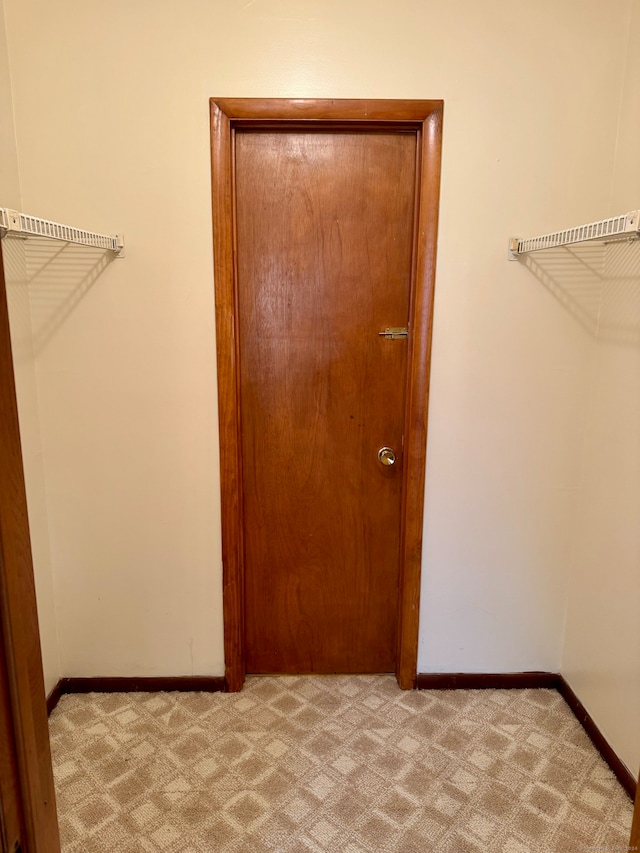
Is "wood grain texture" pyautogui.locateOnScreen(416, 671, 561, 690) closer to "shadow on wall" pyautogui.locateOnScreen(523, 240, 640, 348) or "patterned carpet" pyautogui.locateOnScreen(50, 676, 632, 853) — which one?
"patterned carpet" pyautogui.locateOnScreen(50, 676, 632, 853)

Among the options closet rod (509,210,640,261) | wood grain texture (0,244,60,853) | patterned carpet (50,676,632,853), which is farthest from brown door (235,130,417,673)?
wood grain texture (0,244,60,853)

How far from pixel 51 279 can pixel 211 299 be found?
0.57m

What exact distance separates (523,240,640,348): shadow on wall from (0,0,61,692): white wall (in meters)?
1.77

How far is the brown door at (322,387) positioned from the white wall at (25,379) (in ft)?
2.45

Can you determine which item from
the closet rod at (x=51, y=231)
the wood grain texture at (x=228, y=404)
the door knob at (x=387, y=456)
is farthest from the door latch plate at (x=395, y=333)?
the closet rod at (x=51, y=231)

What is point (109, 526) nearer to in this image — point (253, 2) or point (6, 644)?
point (6, 644)

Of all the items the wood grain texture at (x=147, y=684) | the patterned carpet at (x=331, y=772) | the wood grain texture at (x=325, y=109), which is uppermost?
the wood grain texture at (x=325, y=109)

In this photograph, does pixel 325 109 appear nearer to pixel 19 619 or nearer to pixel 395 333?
pixel 395 333

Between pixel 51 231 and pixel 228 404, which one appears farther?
pixel 228 404

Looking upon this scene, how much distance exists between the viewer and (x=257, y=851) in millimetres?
1570

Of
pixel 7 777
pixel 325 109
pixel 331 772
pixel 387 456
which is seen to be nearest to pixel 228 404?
pixel 387 456

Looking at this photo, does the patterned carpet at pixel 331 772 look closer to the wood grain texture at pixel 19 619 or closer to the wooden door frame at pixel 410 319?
the wooden door frame at pixel 410 319

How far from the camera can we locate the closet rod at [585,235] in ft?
4.46

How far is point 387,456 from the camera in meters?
2.14
